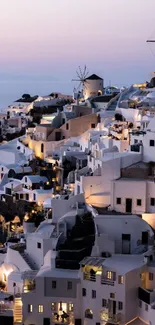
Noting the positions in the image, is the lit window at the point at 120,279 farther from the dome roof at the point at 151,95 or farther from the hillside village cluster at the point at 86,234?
the dome roof at the point at 151,95

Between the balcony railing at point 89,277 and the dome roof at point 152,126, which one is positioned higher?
the dome roof at point 152,126

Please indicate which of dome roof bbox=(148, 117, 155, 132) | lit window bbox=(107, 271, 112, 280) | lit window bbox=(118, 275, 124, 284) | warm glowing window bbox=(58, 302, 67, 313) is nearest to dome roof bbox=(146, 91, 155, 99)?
dome roof bbox=(148, 117, 155, 132)

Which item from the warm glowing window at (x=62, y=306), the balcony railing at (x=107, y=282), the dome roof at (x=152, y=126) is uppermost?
the dome roof at (x=152, y=126)

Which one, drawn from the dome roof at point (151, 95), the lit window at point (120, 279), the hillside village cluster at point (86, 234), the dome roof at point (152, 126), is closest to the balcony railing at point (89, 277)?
the hillside village cluster at point (86, 234)

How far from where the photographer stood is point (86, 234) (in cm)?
2150

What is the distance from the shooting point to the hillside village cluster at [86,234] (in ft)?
63.5

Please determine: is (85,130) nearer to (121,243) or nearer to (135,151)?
(135,151)

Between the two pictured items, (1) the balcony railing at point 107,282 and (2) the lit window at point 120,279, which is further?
(1) the balcony railing at point 107,282

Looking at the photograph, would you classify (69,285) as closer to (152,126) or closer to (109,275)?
(109,275)

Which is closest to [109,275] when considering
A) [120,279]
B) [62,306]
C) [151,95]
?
[120,279]

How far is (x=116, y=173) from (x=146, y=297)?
5.18 metres

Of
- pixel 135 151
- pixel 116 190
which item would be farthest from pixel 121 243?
pixel 135 151

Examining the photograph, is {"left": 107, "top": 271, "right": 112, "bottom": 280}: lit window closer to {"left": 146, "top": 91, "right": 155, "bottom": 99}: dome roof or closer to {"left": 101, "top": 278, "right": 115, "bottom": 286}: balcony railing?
{"left": 101, "top": 278, "right": 115, "bottom": 286}: balcony railing

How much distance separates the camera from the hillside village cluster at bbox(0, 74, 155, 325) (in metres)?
19.3
